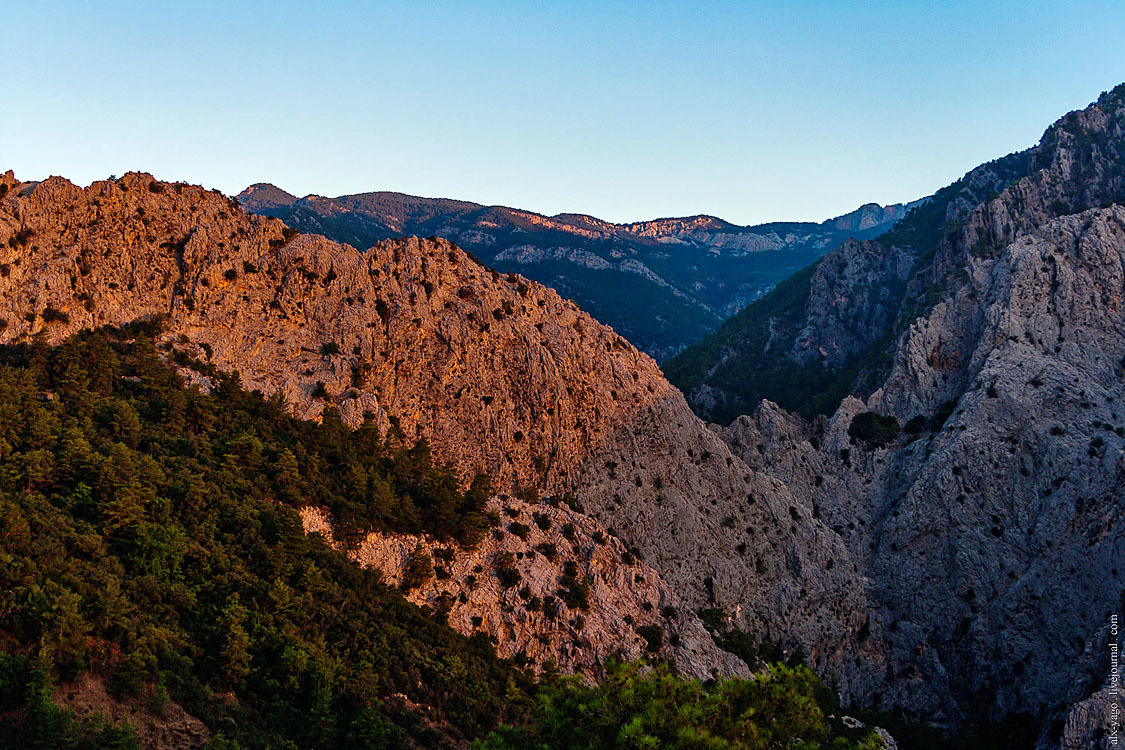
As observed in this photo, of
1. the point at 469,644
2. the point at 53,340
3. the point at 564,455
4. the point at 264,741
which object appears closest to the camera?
the point at 264,741

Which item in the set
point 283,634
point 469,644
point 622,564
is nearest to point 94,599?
point 283,634

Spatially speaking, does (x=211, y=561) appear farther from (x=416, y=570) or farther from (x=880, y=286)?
(x=880, y=286)

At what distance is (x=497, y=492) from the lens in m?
69.1

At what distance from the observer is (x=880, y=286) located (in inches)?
5074

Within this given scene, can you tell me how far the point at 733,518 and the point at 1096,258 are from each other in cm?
5092

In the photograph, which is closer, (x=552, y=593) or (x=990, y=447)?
(x=552, y=593)

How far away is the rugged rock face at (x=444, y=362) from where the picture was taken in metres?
67.9

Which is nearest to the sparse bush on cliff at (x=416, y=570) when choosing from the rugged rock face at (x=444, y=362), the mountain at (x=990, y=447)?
the rugged rock face at (x=444, y=362)

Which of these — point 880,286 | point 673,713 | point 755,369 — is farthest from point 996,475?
point 673,713


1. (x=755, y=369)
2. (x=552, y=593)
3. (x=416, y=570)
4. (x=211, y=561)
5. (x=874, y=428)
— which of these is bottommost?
(x=552, y=593)

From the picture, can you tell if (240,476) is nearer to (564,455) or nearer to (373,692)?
(373,692)

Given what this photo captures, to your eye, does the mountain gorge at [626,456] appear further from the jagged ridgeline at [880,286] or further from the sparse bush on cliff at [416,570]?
the jagged ridgeline at [880,286]

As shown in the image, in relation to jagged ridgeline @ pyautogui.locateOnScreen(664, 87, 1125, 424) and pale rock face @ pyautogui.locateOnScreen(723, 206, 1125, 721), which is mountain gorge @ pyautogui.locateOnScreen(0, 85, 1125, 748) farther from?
jagged ridgeline @ pyautogui.locateOnScreen(664, 87, 1125, 424)

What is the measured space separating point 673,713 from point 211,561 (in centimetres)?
2940
